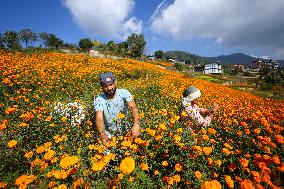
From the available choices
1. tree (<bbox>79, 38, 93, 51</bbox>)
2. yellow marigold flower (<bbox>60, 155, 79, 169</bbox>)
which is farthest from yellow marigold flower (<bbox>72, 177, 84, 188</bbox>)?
tree (<bbox>79, 38, 93, 51</bbox>)

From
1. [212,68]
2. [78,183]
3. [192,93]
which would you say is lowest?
[212,68]

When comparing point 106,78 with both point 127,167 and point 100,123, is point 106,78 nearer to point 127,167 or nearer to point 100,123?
point 100,123

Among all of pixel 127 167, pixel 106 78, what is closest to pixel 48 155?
pixel 127 167

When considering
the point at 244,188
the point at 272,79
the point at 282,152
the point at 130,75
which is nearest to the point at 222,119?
the point at 282,152

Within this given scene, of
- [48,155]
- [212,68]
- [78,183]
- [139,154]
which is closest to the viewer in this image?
[78,183]

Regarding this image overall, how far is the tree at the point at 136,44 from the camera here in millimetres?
66188

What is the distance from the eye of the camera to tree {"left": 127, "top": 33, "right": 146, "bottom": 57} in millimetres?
66188

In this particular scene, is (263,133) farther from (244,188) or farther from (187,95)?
(244,188)

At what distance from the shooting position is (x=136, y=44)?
230ft

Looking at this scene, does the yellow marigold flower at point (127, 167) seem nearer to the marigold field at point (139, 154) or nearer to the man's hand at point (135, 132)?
the marigold field at point (139, 154)

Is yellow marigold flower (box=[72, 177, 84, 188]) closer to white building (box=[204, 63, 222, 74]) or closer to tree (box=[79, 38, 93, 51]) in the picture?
tree (box=[79, 38, 93, 51])

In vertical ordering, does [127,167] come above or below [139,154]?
above

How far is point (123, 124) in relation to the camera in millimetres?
4465

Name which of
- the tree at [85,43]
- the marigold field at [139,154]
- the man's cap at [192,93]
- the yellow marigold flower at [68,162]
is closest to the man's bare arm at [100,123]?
the marigold field at [139,154]
